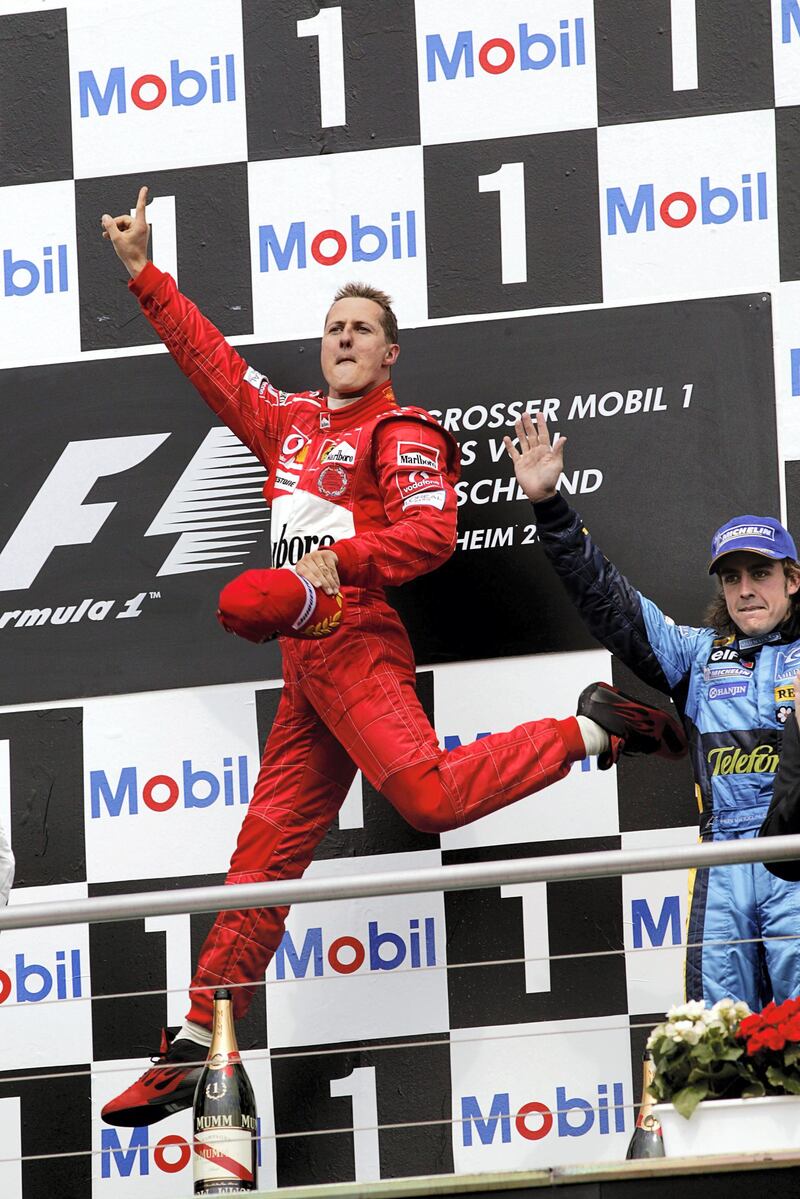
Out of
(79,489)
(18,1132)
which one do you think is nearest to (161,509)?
(79,489)

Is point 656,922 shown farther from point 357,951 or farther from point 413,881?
point 413,881

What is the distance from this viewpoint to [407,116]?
4.79m

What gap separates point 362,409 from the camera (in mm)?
4336

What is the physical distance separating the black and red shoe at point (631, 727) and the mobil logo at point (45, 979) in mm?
1338

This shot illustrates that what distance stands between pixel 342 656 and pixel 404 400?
791 millimetres

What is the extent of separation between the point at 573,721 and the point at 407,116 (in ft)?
5.27

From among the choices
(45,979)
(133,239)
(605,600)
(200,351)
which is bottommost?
(45,979)

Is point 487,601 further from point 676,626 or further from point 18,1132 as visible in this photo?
point 18,1132

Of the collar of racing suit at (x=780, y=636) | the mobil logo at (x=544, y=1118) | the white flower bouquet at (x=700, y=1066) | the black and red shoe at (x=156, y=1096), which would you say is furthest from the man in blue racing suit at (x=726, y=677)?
the black and red shoe at (x=156, y=1096)

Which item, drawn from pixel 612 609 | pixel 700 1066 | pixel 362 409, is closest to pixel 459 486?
pixel 362 409

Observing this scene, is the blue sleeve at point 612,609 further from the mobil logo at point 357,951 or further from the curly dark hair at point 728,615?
the mobil logo at point 357,951

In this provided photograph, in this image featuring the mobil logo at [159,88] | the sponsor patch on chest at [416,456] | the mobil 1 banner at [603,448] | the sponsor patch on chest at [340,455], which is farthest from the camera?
Result: the mobil logo at [159,88]

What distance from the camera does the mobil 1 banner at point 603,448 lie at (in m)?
4.52

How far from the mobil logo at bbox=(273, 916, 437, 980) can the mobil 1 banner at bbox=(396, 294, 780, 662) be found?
631 millimetres
